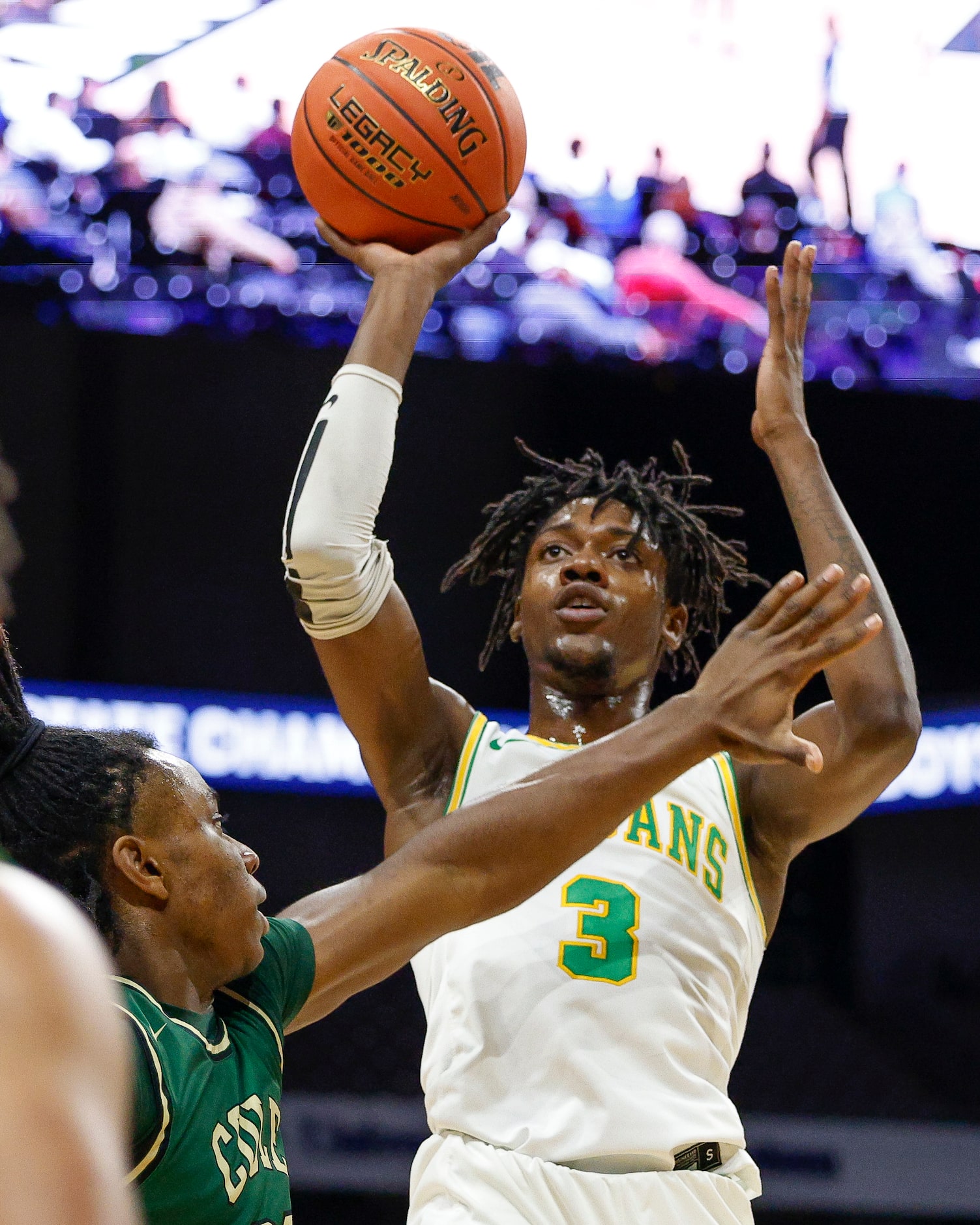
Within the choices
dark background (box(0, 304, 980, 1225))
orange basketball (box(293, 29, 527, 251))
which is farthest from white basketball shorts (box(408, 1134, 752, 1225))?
dark background (box(0, 304, 980, 1225))

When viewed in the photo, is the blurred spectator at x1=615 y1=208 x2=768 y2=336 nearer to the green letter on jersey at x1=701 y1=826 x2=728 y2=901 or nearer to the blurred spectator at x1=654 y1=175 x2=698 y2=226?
the blurred spectator at x1=654 y1=175 x2=698 y2=226

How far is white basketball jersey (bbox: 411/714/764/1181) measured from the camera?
271cm

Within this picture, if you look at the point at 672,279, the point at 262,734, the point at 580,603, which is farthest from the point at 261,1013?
the point at 672,279

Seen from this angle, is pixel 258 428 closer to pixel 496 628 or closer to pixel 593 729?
pixel 496 628

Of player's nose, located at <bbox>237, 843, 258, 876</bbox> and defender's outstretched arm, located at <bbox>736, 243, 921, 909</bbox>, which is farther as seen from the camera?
defender's outstretched arm, located at <bbox>736, 243, 921, 909</bbox>

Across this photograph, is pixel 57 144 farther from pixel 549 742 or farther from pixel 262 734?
pixel 549 742

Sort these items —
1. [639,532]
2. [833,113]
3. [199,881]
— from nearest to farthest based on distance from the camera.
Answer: [199,881] < [639,532] < [833,113]

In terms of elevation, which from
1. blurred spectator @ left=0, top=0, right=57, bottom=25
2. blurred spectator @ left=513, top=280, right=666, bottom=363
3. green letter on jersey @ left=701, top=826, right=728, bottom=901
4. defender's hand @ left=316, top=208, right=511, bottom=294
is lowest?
blurred spectator @ left=513, top=280, right=666, bottom=363

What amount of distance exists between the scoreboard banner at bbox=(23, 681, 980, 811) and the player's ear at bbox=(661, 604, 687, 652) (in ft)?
7.97

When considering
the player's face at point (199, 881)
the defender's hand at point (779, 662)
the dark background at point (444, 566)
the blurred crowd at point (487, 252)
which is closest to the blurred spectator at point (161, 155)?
the blurred crowd at point (487, 252)

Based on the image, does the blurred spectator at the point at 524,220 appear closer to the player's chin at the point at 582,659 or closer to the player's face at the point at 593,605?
the player's face at the point at 593,605

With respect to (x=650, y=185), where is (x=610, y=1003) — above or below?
above

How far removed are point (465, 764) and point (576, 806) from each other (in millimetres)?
985

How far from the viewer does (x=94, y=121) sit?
6105mm
